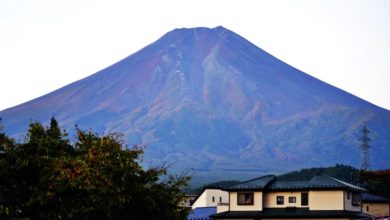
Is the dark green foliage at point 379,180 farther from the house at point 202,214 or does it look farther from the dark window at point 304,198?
the dark window at point 304,198

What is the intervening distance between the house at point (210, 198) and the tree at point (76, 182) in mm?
45166

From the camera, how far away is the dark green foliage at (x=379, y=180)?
3537 inches

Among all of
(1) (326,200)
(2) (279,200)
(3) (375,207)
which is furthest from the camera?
(3) (375,207)

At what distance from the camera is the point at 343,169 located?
15900 centimetres

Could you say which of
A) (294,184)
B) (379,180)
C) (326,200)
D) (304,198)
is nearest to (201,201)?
(379,180)

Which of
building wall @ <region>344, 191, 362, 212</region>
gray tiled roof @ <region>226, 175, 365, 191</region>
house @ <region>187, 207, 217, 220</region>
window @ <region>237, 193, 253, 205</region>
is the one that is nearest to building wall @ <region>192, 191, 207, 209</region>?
house @ <region>187, 207, 217, 220</region>

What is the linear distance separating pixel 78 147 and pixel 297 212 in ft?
83.7

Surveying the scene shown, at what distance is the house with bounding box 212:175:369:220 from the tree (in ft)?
76.7

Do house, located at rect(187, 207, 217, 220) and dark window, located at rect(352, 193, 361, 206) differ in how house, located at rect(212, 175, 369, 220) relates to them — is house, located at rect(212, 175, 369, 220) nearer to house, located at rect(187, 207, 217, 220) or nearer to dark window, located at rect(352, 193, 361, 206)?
dark window, located at rect(352, 193, 361, 206)

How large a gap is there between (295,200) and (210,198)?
75.1 ft

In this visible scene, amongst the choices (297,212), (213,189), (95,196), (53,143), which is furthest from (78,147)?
(213,189)

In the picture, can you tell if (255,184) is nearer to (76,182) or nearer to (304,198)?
(304,198)

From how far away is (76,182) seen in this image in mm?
34719

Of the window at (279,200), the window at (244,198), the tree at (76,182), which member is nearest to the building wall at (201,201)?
the window at (244,198)
